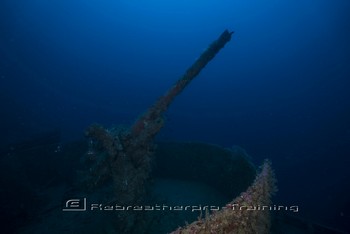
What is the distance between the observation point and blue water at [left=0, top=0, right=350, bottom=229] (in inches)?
1088

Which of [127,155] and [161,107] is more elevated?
[161,107]

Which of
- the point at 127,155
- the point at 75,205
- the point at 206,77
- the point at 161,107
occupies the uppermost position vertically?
the point at 206,77

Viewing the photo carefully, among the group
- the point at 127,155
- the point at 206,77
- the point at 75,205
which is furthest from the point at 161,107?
the point at 206,77

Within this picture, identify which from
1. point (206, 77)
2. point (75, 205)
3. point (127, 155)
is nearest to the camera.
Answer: point (127, 155)

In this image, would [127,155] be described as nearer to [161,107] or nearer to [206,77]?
[161,107]

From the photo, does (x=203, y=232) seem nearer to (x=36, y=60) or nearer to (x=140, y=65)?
(x=36, y=60)

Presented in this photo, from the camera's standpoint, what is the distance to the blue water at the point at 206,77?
27.6 metres

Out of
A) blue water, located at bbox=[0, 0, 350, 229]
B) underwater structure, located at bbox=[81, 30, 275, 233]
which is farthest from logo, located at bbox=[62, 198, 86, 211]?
blue water, located at bbox=[0, 0, 350, 229]

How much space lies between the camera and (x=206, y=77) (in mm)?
80250

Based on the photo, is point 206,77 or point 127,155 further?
point 206,77

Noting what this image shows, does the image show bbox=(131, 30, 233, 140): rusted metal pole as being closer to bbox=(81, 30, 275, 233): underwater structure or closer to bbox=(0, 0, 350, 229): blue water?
bbox=(81, 30, 275, 233): underwater structure

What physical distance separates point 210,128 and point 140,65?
66.4 m

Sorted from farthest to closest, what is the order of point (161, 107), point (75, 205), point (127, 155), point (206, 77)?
point (206, 77), point (75, 205), point (161, 107), point (127, 155)

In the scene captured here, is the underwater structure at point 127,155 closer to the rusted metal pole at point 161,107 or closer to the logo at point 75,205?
the rusted metal pole at point 161,107
